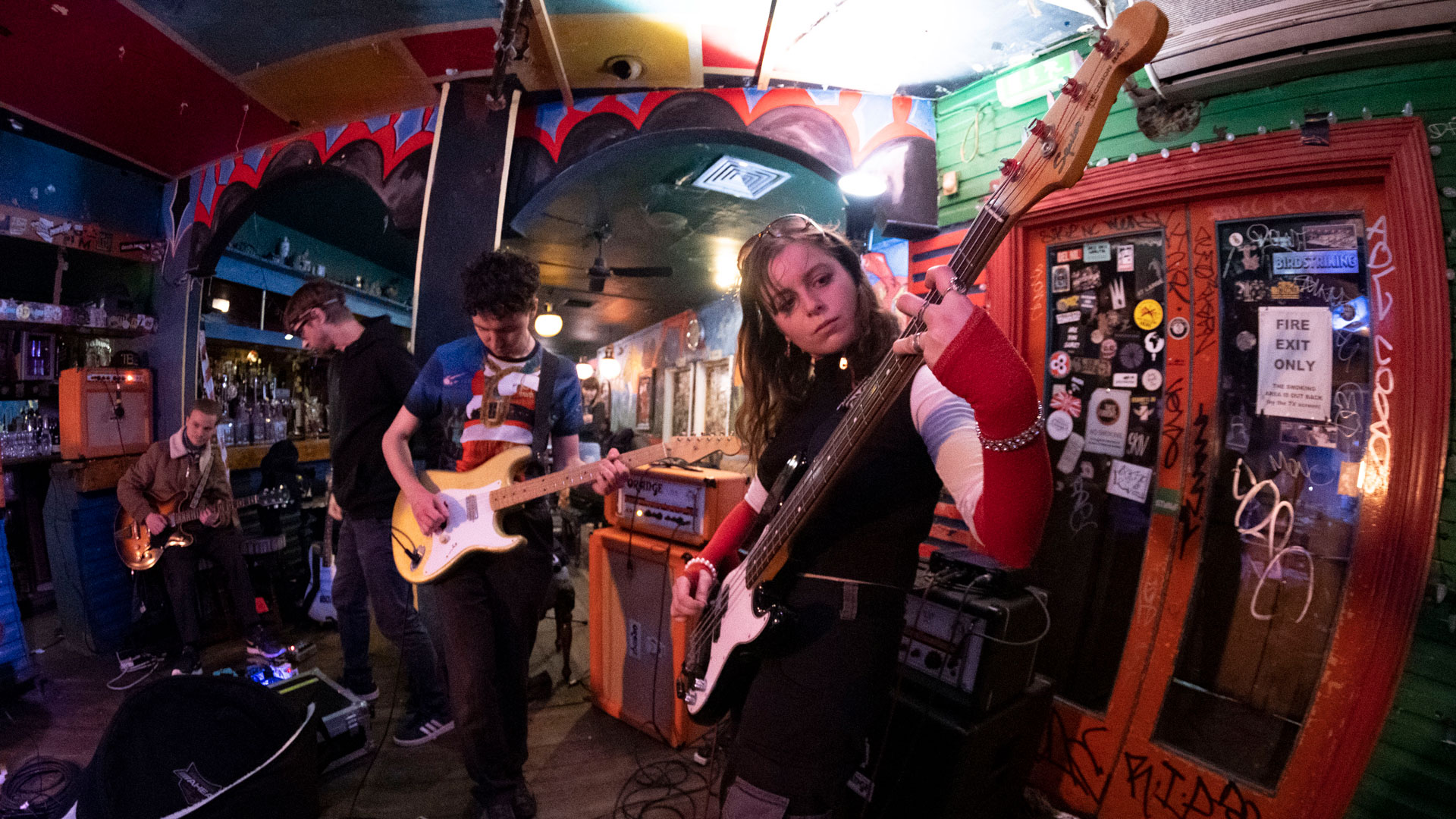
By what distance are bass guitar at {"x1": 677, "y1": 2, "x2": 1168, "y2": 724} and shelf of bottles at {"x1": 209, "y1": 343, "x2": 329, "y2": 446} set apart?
16.6ft

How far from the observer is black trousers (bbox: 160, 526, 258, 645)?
3488mm

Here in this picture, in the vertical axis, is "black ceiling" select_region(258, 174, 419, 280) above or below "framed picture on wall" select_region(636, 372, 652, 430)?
above

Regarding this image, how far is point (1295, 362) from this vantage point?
221 centimetres

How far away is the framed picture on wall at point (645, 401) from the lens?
13.6 meters

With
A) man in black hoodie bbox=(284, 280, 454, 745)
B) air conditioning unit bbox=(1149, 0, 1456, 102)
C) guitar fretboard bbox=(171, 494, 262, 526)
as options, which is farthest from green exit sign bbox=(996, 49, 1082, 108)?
guitar fretboard bbox=(171, 494, 262, 526)

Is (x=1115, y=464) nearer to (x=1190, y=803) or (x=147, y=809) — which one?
(x=1190, y=803)

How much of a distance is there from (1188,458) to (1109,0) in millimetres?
1945

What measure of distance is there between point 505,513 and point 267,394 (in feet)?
18.7

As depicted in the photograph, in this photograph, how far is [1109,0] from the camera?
7.27 feet

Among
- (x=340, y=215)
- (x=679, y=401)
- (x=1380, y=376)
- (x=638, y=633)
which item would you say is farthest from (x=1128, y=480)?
(x=679, y=401)

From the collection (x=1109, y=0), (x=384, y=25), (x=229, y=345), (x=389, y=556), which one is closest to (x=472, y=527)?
(x=389, y=556)

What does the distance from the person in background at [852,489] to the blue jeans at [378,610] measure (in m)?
2.09

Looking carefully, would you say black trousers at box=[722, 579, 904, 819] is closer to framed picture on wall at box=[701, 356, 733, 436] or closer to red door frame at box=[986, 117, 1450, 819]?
red door frame at box=[986, 117, 1450, 819]

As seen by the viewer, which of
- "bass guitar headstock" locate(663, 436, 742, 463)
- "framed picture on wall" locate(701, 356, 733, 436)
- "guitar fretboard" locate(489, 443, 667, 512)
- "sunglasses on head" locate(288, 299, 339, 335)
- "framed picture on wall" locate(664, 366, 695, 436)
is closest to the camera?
"guitar fretboard" locate(489, 443, 667, 512)
